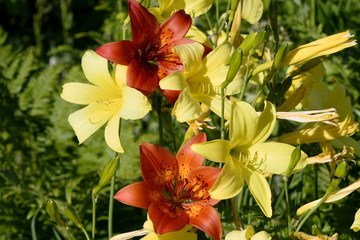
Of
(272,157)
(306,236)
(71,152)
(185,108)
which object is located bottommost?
(71,152)

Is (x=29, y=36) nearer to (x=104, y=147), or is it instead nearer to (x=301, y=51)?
(x=104, y=147)

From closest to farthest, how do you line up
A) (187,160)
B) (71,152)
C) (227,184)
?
1. (227,184)
2. (187,160)
3. (71,152)

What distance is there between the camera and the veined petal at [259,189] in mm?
999

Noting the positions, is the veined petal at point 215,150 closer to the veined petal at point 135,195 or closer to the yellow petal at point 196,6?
the veined petal at point 135,195

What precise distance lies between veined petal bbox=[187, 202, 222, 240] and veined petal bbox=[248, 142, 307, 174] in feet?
0.37

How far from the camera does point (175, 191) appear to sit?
1064mm

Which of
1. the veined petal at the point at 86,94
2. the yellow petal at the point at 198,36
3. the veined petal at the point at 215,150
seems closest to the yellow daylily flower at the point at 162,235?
the veined petal at the point at 215,150

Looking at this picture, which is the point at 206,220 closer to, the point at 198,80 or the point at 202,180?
the point at 202,180

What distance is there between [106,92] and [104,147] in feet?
2.58

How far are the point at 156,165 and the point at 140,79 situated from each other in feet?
0.47

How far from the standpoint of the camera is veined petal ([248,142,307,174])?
1.04m

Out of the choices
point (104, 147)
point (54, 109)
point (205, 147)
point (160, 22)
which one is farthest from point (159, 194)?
point (54, 109)

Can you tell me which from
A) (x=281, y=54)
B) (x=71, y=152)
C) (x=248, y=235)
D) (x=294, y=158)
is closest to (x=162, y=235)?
(x=248, y=235)

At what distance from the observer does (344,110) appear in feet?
4.29
